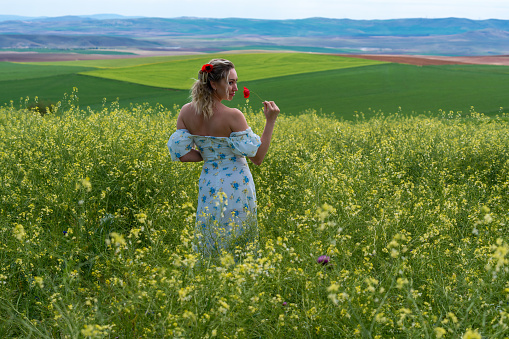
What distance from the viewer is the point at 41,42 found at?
404 feet

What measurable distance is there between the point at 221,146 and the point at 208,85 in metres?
0.57

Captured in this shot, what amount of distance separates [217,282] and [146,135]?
4444 mm

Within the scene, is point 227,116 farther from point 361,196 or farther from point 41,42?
point 41,42

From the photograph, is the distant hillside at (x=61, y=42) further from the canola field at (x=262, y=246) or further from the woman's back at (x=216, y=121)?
the woman's back at (x=216, y=121)

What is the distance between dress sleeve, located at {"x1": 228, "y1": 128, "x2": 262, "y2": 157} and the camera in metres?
3.81

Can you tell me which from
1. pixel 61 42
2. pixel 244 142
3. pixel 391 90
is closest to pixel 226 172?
pixel 244 142

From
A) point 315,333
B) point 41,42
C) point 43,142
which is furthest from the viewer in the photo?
point 41,42

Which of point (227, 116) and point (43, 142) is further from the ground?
point (227, 116)

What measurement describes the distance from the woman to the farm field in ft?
48.4

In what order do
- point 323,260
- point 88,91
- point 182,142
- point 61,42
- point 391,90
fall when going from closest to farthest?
1. point 323,260
2. point 182,142
3. point 391,90
4. point 88,91
5. point 61,42

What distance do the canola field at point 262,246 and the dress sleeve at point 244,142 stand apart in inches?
30.0

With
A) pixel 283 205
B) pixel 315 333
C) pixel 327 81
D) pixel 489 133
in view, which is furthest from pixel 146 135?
pixel 327 81

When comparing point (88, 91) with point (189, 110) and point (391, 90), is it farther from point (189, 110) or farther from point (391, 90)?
point (189, 110)

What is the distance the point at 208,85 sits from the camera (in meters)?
3.84
